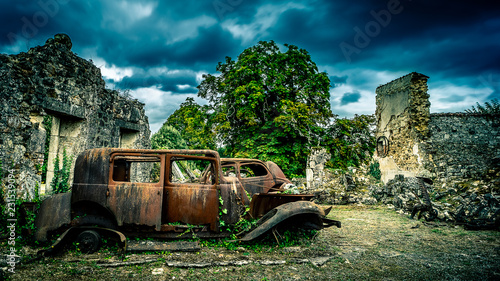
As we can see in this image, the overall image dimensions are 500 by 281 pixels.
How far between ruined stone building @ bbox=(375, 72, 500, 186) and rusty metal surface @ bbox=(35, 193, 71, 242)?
14841 mm

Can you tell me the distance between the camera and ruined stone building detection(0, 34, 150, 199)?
5.34 m

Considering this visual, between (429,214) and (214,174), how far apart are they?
20.5 ft

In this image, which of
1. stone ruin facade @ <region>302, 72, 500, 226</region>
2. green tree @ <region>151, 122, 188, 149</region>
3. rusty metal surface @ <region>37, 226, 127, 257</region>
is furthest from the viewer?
green tree @ <region>151, 122, 188, 149</region>

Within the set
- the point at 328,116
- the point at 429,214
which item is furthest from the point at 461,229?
the point at 328,116

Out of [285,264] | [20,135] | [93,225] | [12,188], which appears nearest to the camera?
[285,264]

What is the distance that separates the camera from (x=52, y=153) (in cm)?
660

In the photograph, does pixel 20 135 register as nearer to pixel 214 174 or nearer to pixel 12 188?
pixel 12 188

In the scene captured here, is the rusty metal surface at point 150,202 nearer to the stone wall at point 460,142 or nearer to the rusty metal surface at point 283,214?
the rusty metal surface at point 283,214

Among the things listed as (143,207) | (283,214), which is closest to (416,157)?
(283,214)

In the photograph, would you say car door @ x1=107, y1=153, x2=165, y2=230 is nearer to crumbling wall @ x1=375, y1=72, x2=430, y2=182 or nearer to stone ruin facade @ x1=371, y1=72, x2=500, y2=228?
stone ruin facade @ x1=371, y1=72, x2=500, y2=228

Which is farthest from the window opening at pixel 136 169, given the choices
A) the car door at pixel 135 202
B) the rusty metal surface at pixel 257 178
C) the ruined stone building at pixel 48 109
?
the rusty metal surface at pixel 257 178

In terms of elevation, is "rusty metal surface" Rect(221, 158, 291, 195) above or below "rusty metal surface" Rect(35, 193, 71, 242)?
above

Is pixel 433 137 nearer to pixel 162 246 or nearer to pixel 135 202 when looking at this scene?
pixel 162 246

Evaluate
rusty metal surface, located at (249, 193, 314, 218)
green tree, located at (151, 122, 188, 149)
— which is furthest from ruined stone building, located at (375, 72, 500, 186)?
green tree, located at (151, 122, 188, 149)
